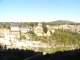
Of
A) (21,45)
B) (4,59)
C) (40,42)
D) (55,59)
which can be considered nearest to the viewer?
(55,59)

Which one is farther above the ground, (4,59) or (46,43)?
(4,59)

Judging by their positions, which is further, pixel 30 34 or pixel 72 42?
pixel 30 34

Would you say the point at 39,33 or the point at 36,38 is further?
the point at 39,33

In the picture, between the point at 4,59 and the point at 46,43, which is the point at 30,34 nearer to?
the point at 46,43

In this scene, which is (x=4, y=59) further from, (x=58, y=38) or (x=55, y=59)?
(x=58, y=38)

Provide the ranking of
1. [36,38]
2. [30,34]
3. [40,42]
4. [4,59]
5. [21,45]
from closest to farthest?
[4,59]
[21,45]
[40,42]
[36,38]
[30,34]

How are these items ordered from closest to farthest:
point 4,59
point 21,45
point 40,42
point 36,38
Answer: point 4,59
point 21,45
point 40,42
point 36,38

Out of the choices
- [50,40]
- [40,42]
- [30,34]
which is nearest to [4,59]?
[40,42]

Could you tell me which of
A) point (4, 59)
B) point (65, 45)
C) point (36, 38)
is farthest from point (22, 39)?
point (4, 59)

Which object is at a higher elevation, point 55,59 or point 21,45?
point 55,59
